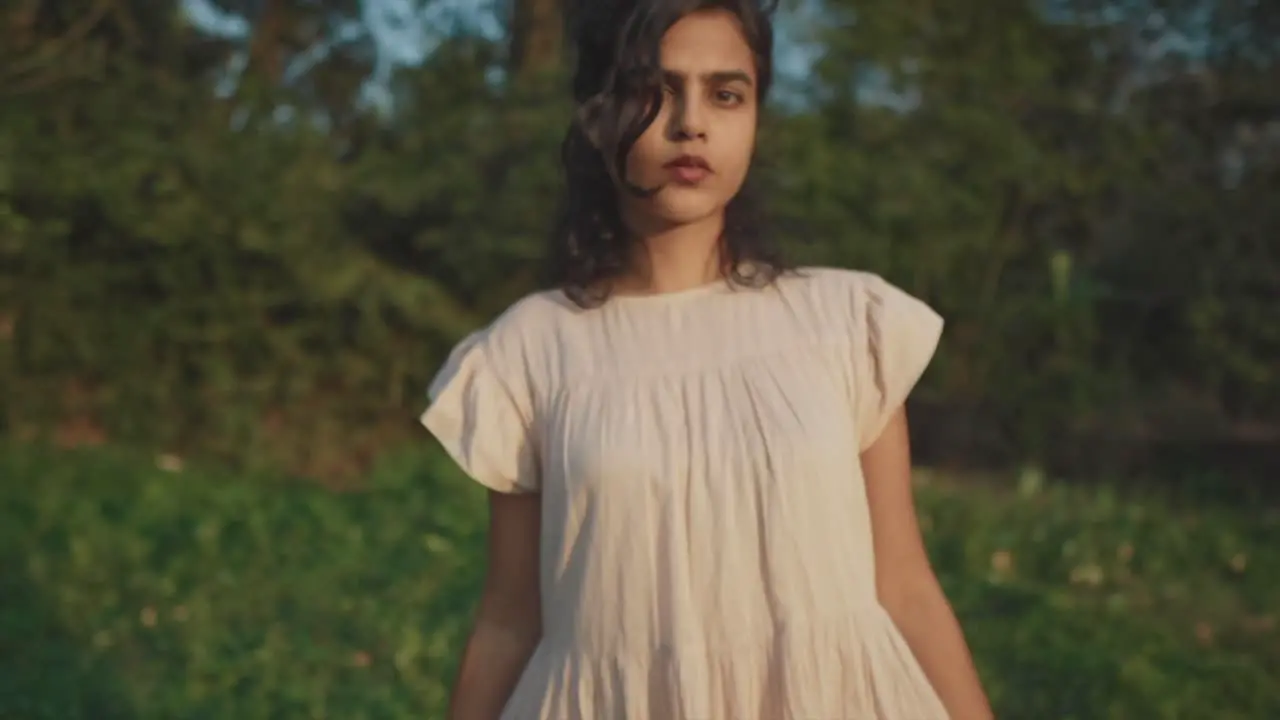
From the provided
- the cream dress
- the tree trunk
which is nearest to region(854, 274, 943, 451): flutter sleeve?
the cream dress

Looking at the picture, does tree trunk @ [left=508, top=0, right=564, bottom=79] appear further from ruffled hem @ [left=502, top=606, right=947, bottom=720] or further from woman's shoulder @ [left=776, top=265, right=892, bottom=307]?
ruffled hem @ [left=502, top=606, right=947, bottom=720]

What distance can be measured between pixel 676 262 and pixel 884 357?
25cm

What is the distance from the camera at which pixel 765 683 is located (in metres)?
1.49

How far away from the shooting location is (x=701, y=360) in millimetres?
1583

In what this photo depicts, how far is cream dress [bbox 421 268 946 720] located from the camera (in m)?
1.49

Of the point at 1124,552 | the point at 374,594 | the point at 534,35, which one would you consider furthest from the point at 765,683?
the point at 534,35

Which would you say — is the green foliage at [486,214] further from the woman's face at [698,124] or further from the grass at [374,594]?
the woman's face at [698,124]

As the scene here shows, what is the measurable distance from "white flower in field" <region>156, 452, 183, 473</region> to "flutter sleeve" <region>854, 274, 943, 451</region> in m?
5.97

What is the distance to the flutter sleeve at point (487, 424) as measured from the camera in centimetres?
161

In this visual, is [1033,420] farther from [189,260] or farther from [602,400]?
[602,400]

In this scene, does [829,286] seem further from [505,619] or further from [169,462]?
[169,462]

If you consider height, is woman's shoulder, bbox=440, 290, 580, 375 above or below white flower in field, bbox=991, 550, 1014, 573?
above

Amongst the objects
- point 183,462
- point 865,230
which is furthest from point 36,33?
point 865,230

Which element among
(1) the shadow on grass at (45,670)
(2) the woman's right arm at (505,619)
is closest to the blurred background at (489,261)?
(1) the shadow on grass at (45,670)
